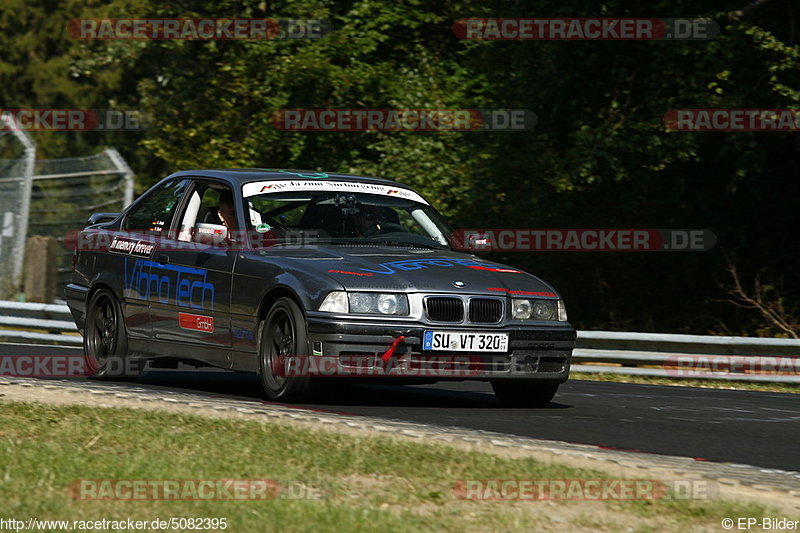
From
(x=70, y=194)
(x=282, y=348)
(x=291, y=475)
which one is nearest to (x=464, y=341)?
(x=282, y=348)

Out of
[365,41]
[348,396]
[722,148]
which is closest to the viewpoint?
[348,396]

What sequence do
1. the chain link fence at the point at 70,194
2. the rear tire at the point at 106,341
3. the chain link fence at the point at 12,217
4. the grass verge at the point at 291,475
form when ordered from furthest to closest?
1. the chain link fence at the point at 12,217
2. the chain link fence at the point at 70,194
3. the rear tire at the point at 106,341
4. the grass verge at the point at 291,475

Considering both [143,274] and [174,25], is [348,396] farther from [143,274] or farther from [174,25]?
[174,25]

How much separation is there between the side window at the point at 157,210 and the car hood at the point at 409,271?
1580 mm

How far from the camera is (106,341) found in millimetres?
11078

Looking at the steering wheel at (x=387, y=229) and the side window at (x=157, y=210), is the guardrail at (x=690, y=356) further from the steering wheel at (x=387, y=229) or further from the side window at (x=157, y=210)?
the side window at (x=157, y=210)

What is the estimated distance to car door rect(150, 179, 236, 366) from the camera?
9.65 metres

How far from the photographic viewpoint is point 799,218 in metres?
21.0

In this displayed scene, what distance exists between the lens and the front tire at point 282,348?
8.80m

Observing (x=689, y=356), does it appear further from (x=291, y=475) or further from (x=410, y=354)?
(x=291, y=475)

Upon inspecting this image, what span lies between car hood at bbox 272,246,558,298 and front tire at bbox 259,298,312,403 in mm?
329

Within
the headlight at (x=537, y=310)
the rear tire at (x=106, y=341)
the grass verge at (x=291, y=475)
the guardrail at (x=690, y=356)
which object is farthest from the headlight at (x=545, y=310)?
the guardrail at (x=690, y=356)

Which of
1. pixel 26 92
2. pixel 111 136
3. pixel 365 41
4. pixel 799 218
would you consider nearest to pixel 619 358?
pixel 799 218

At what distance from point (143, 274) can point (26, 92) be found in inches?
1682
